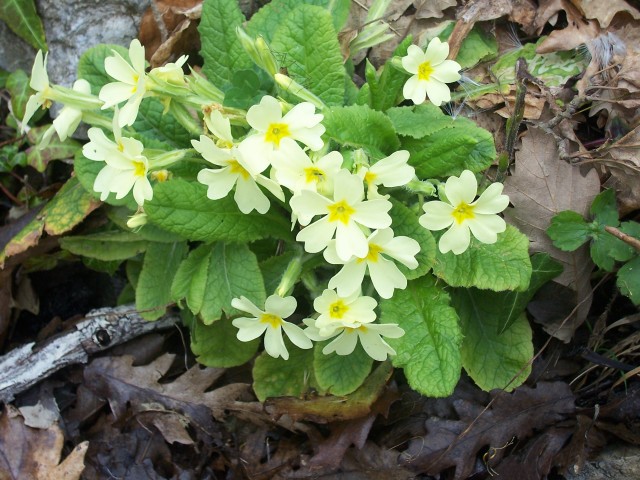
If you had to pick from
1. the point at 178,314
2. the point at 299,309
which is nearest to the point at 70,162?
the point at 178,314

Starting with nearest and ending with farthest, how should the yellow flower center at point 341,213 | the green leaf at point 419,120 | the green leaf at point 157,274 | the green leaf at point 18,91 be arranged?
the yellow flower center at point 341,213, the green leaf at point 419,120, the green leaf at point 157,274, the green leaf at point 18,91

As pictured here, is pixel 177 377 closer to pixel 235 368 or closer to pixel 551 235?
pixel 235 368

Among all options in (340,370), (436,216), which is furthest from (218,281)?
(436,216)

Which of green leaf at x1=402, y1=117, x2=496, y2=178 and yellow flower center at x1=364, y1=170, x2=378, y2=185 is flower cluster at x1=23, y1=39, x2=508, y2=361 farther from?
green leaf at x1=402, y1=117, x2=496, y2=178

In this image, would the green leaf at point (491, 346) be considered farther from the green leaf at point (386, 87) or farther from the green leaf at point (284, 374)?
the green leaf at point (386, 87)

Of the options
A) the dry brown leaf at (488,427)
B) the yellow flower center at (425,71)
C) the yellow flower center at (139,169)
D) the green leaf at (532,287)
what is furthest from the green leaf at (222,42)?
the dry brown leaf at (488,427)

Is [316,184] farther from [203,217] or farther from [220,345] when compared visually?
[220,345]
